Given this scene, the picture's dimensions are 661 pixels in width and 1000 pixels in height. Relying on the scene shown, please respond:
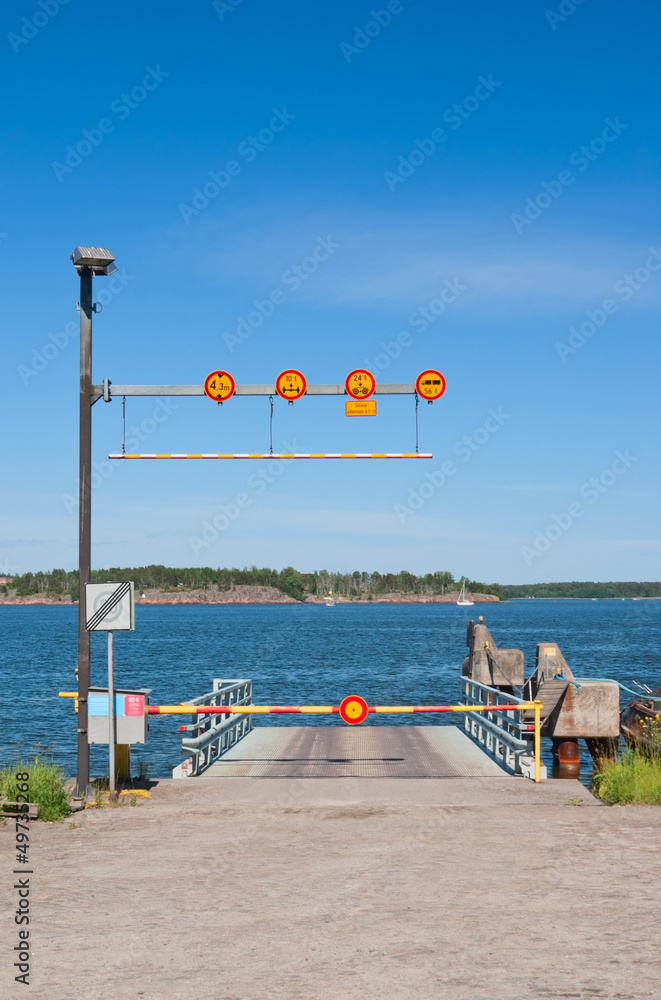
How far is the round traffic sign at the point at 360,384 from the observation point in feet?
45.5

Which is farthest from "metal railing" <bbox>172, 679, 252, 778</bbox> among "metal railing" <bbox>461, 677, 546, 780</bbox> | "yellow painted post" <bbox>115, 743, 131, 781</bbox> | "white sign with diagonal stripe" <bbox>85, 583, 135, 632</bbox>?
"metal railing" <bbox>461, 677, 546, 780</bbox>

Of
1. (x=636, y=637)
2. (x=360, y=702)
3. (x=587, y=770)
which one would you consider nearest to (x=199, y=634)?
(x=636, y=637)

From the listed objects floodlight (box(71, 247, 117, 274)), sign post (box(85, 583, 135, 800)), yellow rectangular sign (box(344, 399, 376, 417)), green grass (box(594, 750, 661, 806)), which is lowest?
green grass (box(594, 750, 661, 806))

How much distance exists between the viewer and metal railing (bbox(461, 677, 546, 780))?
1502 centimetres

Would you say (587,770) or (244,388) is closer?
(244,388)

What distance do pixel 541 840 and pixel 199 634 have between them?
112 metres

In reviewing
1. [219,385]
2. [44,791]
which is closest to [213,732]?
[44,791]

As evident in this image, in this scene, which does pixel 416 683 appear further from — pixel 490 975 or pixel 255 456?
pixel 490 975

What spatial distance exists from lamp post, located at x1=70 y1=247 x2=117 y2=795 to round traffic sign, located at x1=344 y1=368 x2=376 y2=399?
3.45 metres

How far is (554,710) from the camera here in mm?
17578

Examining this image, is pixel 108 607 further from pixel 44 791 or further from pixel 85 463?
pixel 44 791

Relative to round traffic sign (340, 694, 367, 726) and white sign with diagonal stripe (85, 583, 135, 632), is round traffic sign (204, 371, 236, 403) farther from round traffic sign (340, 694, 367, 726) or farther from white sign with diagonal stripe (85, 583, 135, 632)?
round traffic sign (340, 694, 367, 726)

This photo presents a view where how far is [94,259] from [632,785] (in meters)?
9.61

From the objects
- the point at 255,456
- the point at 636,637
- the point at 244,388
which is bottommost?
the point at 636,637
